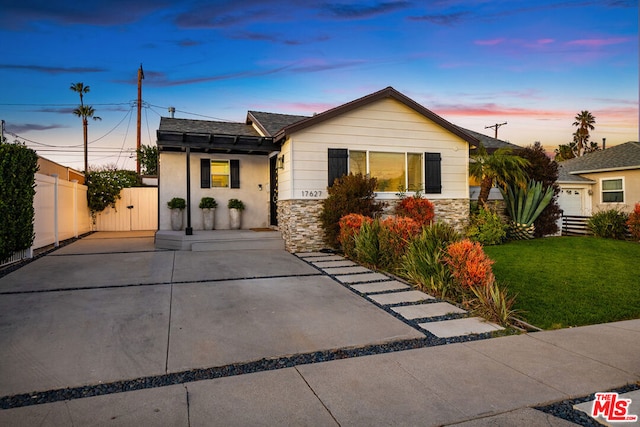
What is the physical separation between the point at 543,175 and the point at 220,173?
33.8ft

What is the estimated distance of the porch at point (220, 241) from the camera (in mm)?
9781

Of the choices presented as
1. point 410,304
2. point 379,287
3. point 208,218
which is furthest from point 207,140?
point 410,304

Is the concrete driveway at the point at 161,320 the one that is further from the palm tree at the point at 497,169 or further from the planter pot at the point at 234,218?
the palm tree at the point at 497,169

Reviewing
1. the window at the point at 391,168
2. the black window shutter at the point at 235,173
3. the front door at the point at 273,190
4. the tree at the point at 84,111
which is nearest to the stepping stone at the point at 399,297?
the window at the point at 391,168

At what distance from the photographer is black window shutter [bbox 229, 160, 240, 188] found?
12.2 m

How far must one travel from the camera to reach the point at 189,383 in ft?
9.12

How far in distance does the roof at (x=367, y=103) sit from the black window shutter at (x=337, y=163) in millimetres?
934

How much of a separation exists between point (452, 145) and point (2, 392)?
1143cm

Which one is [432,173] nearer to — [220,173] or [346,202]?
[346,202]

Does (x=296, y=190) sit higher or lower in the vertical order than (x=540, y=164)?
lower

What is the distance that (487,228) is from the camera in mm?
10953

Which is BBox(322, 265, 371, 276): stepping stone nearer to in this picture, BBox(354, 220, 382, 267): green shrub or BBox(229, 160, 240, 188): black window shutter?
BBox(354, 220, 382, 267): green shrub

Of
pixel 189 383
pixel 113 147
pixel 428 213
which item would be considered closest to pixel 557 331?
pixel 189 383

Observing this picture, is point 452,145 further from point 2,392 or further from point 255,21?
point 2,392
